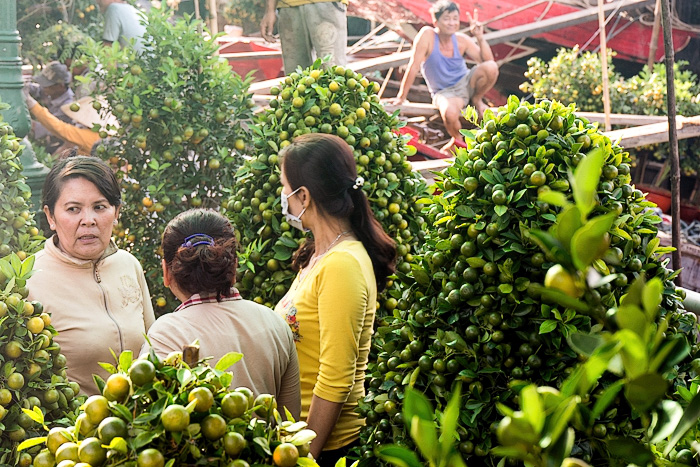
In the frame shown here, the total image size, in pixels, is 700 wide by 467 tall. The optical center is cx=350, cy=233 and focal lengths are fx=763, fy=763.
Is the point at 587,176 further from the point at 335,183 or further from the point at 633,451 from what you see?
the point at 335,183

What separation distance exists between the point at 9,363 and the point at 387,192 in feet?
5.55

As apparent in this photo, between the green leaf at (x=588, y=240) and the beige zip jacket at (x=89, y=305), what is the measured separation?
2.26 meters

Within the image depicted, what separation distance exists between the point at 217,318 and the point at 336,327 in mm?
378

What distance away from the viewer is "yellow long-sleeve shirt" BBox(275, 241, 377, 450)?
7.75 ft

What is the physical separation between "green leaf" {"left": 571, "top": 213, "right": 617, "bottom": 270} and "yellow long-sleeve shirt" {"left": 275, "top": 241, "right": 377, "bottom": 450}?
5.87 feet

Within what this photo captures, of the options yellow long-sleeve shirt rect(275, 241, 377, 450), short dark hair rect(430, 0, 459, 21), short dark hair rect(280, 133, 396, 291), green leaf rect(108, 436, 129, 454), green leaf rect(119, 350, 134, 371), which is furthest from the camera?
short dark hair rect(430, 0, 459, 21)

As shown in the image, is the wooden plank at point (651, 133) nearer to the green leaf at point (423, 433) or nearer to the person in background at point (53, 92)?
the person in background at point (53, 92)

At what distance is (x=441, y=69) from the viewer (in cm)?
751

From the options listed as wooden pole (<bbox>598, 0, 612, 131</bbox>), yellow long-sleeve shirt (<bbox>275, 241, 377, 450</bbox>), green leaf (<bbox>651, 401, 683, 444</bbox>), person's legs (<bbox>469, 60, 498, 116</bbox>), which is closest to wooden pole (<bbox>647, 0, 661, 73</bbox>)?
person's legs (<bbox>469, 60, 498, 116</bbox>)

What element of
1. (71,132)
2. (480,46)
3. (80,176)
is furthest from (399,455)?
(480,46)

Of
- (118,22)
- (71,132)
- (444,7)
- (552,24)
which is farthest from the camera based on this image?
(552,24)

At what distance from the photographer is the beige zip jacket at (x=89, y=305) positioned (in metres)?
2.65

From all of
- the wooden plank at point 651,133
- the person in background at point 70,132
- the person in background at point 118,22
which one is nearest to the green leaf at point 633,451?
the person in background at point 70,132

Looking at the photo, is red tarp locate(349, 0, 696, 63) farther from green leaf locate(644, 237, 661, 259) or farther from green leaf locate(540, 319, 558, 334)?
green leaf locate(540, 319, 558, 334)
